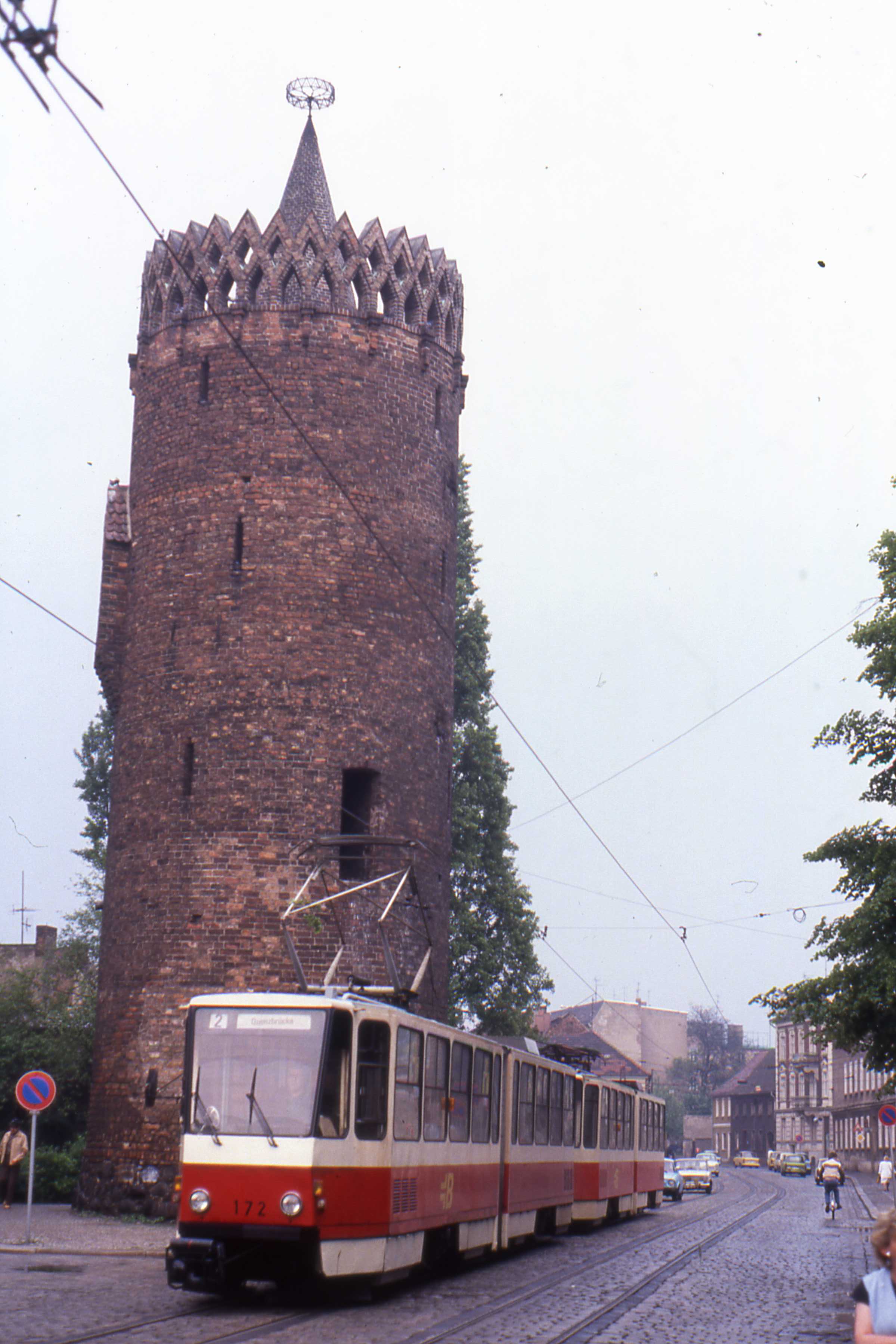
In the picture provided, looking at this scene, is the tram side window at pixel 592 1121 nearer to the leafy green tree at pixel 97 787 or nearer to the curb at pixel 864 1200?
the curb at pixel 864 1200

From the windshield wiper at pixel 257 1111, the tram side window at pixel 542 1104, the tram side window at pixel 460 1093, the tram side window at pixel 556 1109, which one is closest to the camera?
the windshield wiper at pixel 257 1111

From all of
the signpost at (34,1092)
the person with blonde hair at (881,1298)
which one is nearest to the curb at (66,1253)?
the signpost at (34,1092)

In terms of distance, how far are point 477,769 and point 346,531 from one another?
1474 cm

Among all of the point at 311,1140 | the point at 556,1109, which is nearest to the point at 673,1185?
the point at 556,1109

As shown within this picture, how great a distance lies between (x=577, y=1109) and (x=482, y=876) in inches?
588

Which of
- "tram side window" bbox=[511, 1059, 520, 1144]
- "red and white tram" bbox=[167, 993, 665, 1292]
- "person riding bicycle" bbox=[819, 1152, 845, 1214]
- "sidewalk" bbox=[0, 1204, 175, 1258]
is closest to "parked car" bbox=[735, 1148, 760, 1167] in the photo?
"person riding bicycle" bbox=[819, 1152, 845, 1214]

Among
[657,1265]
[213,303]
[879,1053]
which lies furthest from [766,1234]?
[213,303]

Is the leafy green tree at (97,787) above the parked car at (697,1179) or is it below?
above

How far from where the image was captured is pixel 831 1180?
3316 centimetres

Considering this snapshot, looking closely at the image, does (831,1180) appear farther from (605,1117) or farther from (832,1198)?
(605,1117)

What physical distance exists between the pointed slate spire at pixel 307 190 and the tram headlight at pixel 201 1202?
18346mm

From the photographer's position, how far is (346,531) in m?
26.2

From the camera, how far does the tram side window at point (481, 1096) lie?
59.0 ft

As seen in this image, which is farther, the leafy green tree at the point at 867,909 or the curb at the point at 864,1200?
the curb at the point at 864,1200
